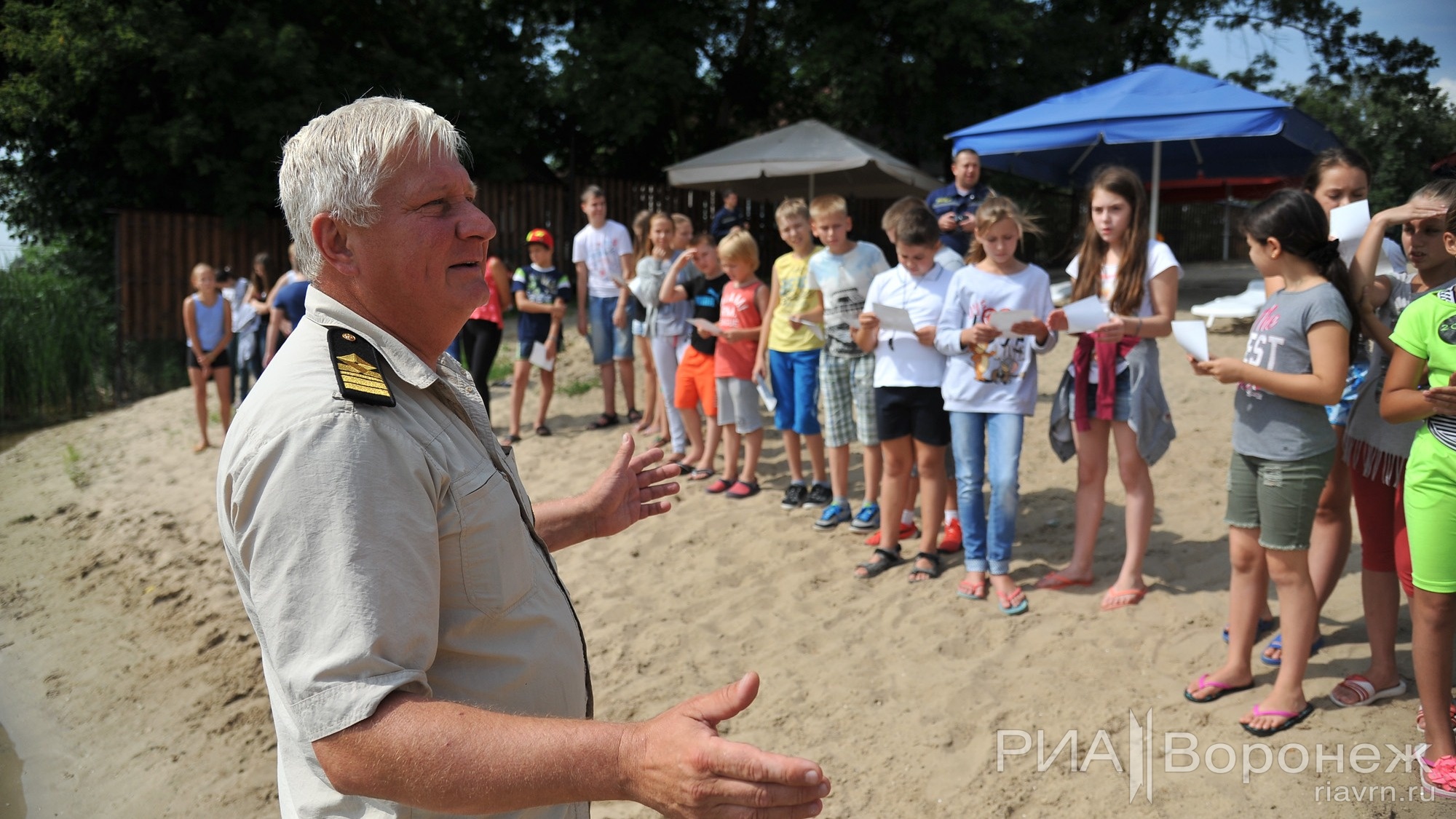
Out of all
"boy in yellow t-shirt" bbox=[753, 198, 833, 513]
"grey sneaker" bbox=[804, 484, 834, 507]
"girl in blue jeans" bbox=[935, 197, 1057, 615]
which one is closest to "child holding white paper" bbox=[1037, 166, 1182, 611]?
"girl in blue jeans" bbox=[935, 197, 1057, 615]

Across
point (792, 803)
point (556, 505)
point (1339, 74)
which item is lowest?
point (792, 803)

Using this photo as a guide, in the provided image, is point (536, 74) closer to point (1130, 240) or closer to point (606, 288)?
point (606, 288)

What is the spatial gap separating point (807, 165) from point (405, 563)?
11.3m

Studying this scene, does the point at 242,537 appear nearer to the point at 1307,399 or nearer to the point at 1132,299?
the point at 1307,399

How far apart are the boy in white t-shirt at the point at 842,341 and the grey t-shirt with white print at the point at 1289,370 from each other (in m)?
2.55

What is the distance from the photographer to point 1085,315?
4508 mm

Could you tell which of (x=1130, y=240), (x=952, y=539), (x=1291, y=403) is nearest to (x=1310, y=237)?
(x=1291, y=403)

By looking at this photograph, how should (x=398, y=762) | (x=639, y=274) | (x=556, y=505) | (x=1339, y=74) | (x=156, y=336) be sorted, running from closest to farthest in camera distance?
(x=398, y=762) < (x=556, y=505) < (x=639, y=274) < (x=156, y=336) < (x=1339, y=74)

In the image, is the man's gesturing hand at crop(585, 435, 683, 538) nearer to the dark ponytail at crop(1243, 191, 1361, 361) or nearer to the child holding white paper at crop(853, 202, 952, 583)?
the dark ponytail at crop(1243, 191, 1361, 361)

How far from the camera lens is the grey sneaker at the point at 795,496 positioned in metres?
6.79

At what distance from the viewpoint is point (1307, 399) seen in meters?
3.61

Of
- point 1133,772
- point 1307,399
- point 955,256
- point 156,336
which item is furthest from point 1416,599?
point 156,336

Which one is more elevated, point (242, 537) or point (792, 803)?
point (242, 537)

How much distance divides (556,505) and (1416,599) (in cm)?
283
